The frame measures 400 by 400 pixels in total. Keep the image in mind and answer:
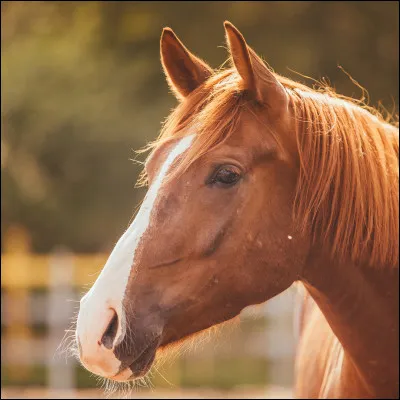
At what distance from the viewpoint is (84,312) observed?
2.42m

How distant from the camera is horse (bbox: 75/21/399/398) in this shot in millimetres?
2535

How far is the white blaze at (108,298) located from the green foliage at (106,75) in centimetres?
533

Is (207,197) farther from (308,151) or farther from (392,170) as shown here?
(392,170)

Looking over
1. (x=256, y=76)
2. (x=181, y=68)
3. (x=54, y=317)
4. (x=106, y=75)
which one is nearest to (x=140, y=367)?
(x=256, y=76)

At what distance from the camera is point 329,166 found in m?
2.80

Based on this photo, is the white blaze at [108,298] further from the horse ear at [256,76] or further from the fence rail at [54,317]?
the fence rail at [54,317]

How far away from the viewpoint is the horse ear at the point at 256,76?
2613mm

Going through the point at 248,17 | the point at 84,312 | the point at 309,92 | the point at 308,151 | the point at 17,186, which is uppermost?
the point at 248,17

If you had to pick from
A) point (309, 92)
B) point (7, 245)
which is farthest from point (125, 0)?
point (309, 92)

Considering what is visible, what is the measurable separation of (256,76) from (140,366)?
114 centimetres

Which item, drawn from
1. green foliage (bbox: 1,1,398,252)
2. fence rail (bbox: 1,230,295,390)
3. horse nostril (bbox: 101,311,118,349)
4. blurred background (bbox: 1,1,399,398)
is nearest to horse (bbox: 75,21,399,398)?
horse nostril (bbox: 101,311,118,349)

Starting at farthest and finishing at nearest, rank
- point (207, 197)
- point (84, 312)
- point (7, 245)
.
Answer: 1. point (7, 245)
2. point (207, 197)
3. point (84, 312)

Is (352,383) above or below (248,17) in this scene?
below

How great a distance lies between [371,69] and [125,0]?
10.5ft
